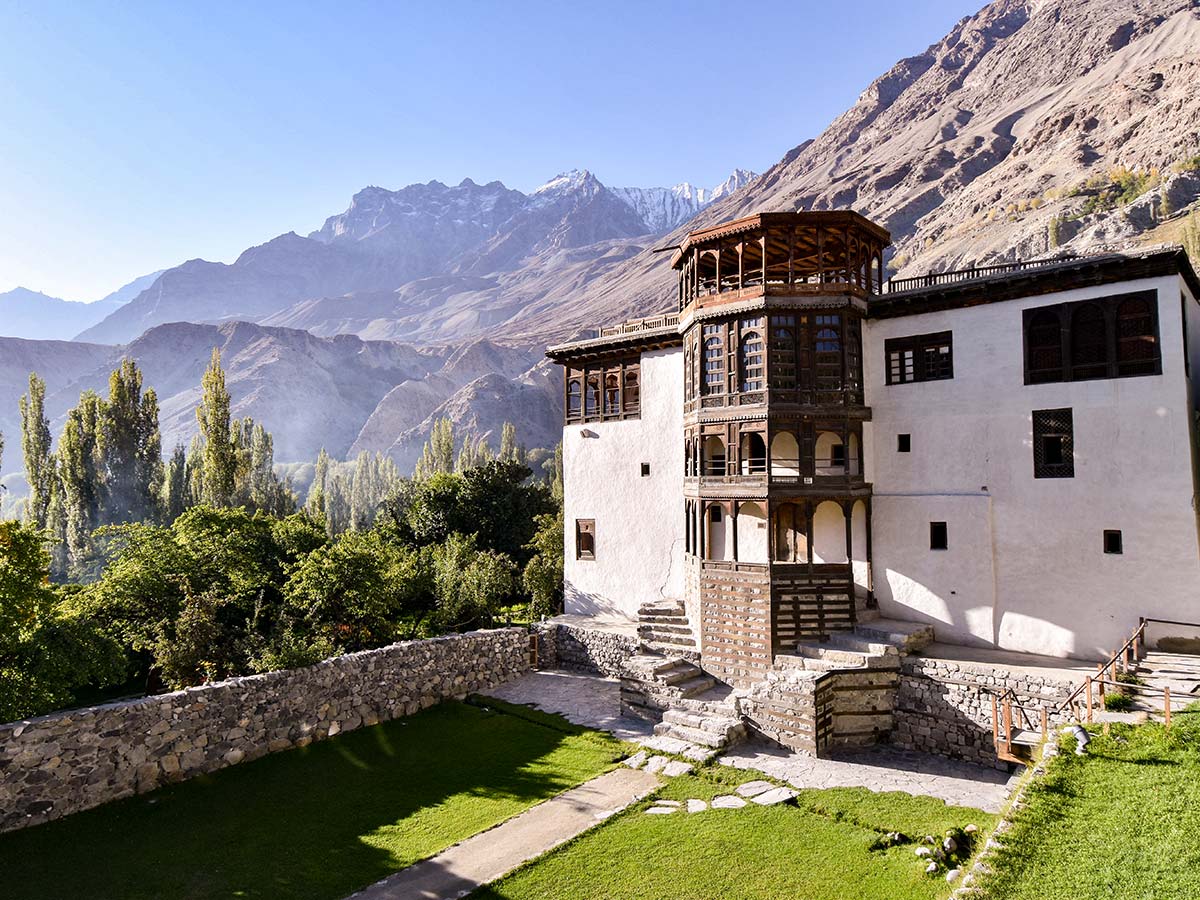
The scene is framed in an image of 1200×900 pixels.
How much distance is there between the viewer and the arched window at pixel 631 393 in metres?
23.1

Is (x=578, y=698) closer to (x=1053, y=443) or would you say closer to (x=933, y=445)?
(x=933, y=445)

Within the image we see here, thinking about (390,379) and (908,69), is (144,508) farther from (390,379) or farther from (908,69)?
(908,69)

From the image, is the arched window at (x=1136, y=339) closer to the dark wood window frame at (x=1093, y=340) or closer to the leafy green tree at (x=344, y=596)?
the dark wood window frame at (x=1093, y=340)

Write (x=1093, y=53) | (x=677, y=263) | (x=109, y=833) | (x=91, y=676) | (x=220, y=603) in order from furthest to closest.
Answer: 1. (x=1093, y=53)
2. (x=677, y=263)
3. (x=220, y=603)
4. (x=91, y=676)
5. (x=109, y=833)

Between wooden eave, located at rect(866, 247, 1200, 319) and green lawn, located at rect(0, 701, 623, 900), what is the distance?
13.4m

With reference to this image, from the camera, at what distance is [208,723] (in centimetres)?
1305

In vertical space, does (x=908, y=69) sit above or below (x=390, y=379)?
above

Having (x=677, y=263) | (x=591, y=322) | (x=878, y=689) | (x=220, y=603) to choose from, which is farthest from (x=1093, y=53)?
(x=220, y=603)

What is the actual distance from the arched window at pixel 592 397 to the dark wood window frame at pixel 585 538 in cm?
384

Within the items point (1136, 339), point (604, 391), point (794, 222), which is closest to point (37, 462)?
point (604, 391)

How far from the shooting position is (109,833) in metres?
10.8

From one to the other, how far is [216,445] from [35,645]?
27.2m

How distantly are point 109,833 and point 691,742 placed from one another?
34.1 feet

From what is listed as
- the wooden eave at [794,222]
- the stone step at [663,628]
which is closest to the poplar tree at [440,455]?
the stone step at [663,628]
